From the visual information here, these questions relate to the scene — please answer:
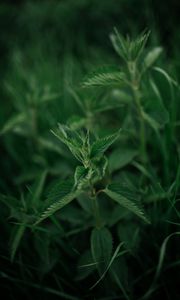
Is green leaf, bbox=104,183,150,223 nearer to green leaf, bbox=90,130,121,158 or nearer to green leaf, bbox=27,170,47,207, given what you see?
green leaf, bbox=90,130,121,158

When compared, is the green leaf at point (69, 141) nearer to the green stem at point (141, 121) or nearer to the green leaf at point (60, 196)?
the green leaf at point (60, 196)

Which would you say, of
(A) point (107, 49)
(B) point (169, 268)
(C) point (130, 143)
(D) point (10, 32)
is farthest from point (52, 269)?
(D) point (10, 32)

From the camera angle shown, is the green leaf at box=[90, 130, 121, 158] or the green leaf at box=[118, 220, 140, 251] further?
the green leaf at box=[118, 220, 140, 251]

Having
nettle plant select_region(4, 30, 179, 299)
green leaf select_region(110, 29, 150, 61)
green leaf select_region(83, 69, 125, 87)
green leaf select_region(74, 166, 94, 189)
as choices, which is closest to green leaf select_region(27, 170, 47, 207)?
nettle plant select_region(4, 30, 179, 299)

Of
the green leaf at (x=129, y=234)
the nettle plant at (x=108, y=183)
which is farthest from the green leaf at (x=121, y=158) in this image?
the green leaf at (x=129, y=234)

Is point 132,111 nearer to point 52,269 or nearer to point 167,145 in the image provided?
point 167,145
